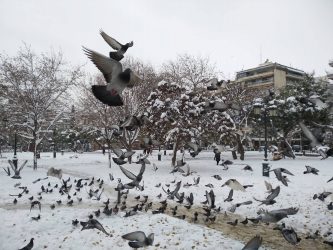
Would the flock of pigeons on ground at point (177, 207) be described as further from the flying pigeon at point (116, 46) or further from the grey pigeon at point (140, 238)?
the flying pigeon at point (116, 46)

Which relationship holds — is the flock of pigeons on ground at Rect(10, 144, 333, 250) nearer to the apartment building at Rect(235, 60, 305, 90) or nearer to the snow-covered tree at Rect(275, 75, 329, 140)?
the snow-covered tree at Rect(275, 75, 329, 140)

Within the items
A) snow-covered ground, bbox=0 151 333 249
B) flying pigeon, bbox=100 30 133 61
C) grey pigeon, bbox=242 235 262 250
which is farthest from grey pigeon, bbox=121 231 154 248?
snow-covered ground, bbox=0 151 333 249

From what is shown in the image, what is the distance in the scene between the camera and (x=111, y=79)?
3252mm

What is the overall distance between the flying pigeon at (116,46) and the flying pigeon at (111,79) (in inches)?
2.2

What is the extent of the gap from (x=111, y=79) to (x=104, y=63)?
0.25 meters

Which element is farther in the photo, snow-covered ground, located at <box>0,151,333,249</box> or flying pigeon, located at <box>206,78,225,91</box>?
snow-covered ground, located at <box>0,151,333,249</box>

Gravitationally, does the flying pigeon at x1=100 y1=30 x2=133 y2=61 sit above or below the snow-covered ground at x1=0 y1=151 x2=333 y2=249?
above

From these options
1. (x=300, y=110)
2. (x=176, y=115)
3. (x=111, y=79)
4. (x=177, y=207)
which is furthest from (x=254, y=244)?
(x=300, y=110)

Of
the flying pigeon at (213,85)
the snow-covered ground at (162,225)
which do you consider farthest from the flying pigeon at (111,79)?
the snow-covered ground at (162,225)

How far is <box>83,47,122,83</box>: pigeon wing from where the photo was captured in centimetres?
334

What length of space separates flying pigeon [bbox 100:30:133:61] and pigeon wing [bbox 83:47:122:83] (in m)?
0.06

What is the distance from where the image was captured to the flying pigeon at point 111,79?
3.10 m

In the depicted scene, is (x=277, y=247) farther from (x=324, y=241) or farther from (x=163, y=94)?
(x=163, y=94)

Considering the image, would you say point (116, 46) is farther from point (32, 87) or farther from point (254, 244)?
point (32, 87)
